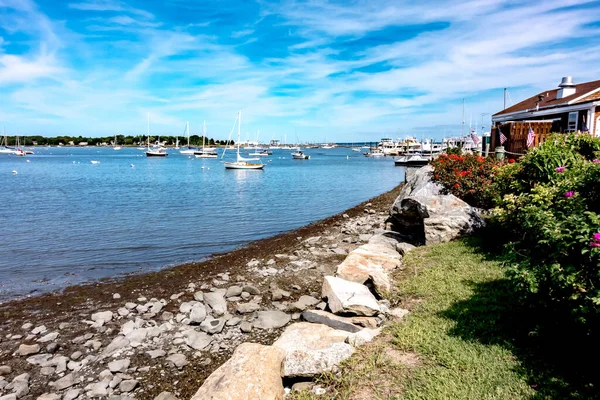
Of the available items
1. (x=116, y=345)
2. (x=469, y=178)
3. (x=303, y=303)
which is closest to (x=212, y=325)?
(x=116, y=345)

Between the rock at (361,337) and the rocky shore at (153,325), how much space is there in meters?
0.91

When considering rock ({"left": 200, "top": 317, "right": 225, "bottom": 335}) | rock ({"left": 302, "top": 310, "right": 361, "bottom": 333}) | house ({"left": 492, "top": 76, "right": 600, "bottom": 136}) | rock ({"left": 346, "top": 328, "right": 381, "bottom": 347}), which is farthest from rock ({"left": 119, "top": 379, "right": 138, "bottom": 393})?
house ({"left": 492, "top": 76, "right": 600, "bottom": 136})

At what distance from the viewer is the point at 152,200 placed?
33219mm

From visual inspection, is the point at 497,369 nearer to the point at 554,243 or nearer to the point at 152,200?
the point at 554,243

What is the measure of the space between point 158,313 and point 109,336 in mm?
1367

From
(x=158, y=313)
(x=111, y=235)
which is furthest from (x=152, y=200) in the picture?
(x=158, y=313)

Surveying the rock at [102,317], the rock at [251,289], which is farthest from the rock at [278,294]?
the rock at [102,317]

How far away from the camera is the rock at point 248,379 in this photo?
534 centimetres

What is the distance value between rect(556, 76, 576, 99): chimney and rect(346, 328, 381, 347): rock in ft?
68.9

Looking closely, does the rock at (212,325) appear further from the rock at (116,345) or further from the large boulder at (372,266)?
the large boulder at (372,266)

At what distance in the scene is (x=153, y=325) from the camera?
31.2ft

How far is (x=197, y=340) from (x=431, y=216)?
7.89 m

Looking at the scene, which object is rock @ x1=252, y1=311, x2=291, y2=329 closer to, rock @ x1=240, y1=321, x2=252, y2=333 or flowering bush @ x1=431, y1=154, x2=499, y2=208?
rock @ x1=240, y1=321, x2=252, y2=333

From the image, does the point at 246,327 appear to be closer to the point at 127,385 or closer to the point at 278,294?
the point at 278,294
